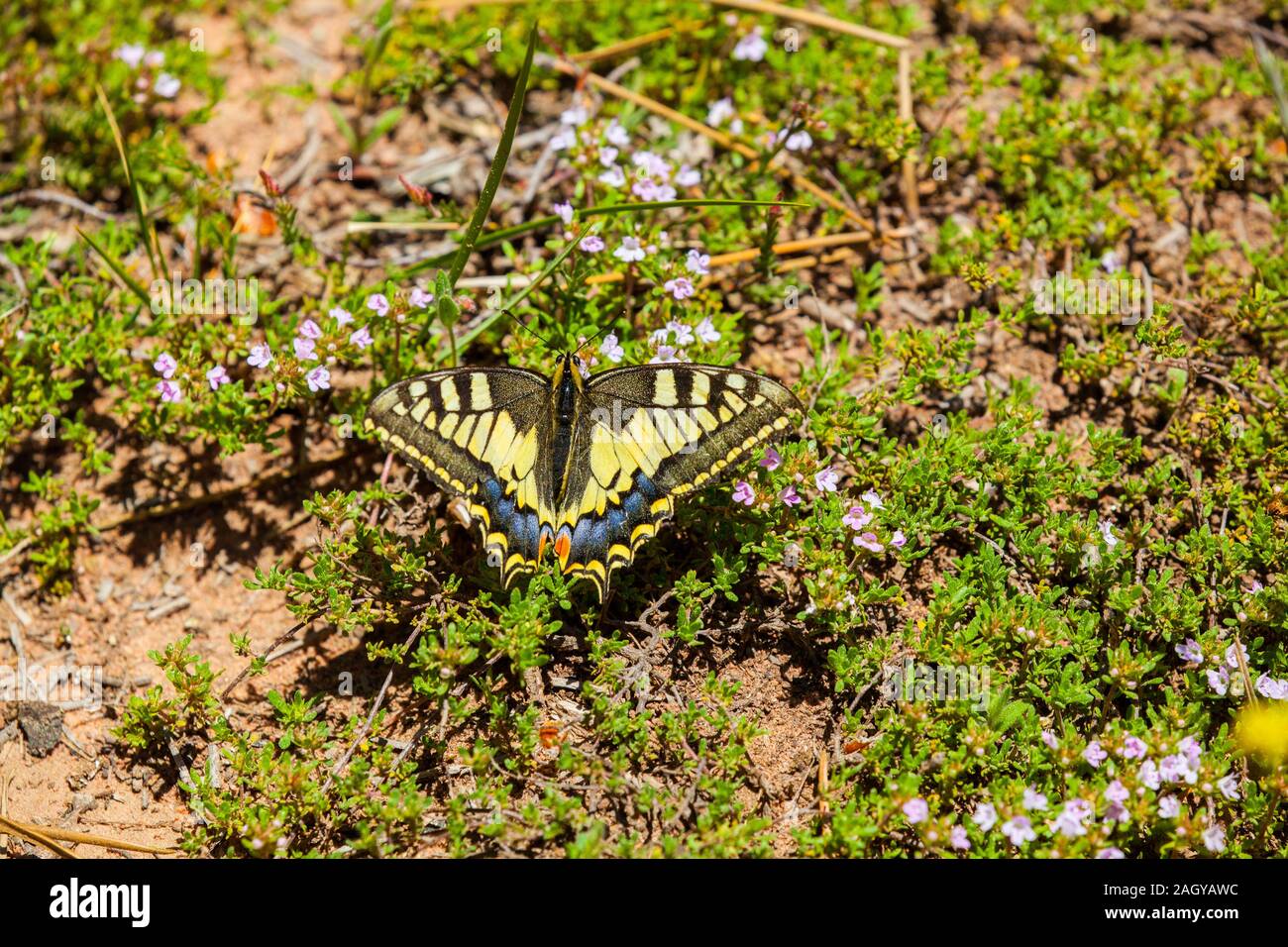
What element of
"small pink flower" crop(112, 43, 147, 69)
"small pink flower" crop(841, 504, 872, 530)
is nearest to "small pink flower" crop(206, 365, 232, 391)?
"small pink flower" crop(112, 43, 147, 69)

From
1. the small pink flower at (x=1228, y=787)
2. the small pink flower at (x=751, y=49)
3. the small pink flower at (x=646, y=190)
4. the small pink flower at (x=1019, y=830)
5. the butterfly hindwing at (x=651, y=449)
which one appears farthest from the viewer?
the small pink flower at (x=751, y=49)

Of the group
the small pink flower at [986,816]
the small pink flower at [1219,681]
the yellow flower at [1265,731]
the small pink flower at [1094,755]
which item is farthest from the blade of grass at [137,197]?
the yellow flower at [1265,731]

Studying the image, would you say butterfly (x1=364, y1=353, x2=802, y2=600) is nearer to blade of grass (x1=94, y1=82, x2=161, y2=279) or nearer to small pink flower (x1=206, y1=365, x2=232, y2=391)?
small pink flower (x1=206, y1=365, x2=232, y2=391)

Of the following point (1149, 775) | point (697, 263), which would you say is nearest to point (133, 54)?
point (697, 263)

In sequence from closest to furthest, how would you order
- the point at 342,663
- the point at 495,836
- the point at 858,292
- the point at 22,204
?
the point at 495,836 → the point at 342,663 → the point at 858,292 → the point at 22,204

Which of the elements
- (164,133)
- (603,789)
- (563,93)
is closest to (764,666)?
(603,789)

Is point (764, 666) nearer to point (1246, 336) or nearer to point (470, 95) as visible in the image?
point (1246, 336)

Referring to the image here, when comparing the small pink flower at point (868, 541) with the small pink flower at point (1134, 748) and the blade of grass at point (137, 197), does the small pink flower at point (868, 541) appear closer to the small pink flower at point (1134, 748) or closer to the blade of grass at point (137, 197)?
the small pink flower at point (1134, 748)
